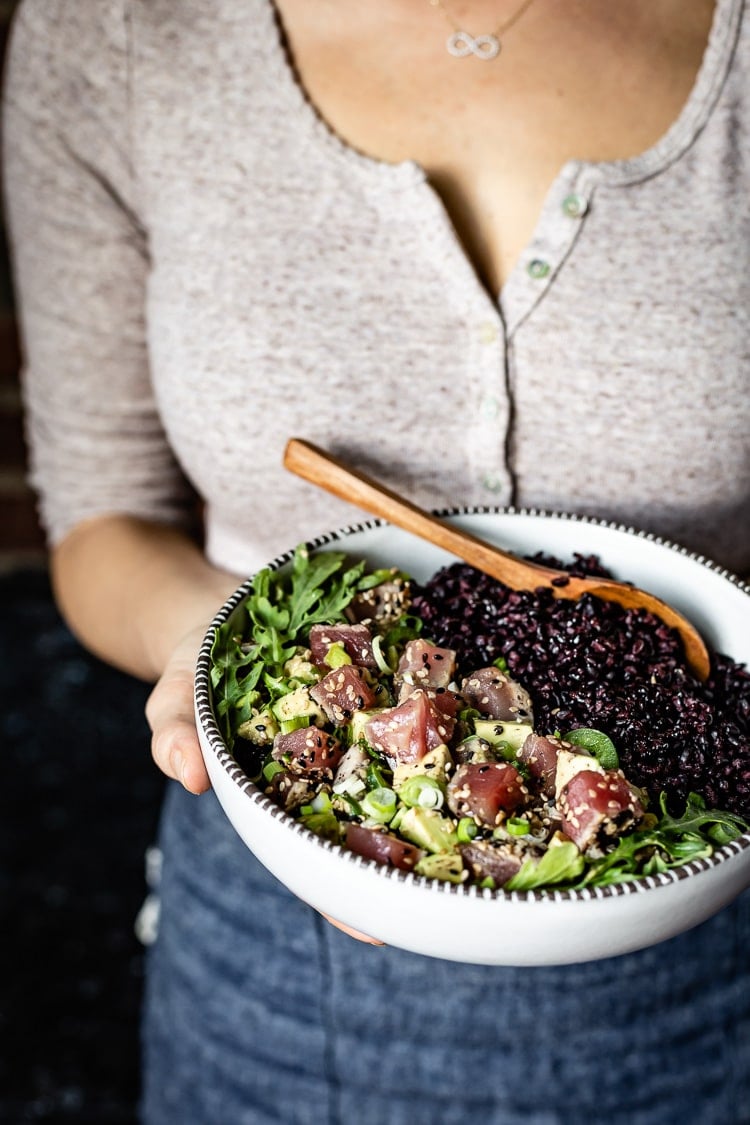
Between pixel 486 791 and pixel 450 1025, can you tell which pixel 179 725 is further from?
pixel 450 1025

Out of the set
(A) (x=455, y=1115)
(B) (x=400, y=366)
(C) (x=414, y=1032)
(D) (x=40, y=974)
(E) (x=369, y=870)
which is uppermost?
(B) (x=400, y=366)

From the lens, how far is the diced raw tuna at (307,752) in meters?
0.86

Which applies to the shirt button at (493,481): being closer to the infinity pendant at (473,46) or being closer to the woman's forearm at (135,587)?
the woman's forearm at (135,587)

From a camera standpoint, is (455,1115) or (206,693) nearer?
(206,693)

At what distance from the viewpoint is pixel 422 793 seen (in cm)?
84

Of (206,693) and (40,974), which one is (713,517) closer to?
(206,693)

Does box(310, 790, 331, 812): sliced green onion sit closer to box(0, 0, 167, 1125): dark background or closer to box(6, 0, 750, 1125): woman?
box(6, 0, 750, 1125): woman

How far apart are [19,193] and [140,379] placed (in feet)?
0.90

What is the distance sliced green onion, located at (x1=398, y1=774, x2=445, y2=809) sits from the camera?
835 mm

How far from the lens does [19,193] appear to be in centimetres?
133

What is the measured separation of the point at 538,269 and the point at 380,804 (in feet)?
1.99

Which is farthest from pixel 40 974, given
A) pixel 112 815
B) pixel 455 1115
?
pixel 455 1115

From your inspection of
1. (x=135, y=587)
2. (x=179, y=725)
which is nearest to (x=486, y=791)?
(x=179, y=725)

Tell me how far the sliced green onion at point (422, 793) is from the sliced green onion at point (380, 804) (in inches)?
0.4
